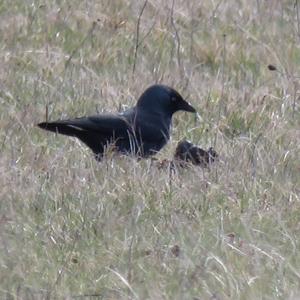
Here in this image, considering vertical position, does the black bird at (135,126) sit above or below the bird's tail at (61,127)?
below

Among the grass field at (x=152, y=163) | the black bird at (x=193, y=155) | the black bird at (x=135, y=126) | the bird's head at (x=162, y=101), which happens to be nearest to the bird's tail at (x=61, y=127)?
the black bird at (x=135, y=126)

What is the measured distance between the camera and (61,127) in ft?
26.3

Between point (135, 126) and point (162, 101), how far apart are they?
1.41 ft

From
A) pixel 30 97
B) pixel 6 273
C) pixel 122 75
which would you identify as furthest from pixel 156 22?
pixel 6 273

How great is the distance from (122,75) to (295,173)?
7.44 ft

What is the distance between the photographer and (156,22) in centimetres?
1067

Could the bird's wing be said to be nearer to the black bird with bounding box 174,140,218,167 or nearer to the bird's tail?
the bird's tail

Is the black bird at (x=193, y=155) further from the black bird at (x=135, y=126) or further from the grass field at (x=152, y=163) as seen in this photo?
the black bird at (x=135, y=126)

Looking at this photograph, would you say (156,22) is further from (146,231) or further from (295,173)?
(146,231)

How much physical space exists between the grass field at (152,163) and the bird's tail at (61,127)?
11 centimetres

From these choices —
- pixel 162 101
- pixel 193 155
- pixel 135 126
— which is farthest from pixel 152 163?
pixel 162 101

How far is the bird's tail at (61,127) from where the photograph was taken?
7.99 m

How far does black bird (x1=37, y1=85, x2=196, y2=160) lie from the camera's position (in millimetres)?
8133

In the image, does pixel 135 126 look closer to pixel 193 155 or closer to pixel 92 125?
pixel 92 125
